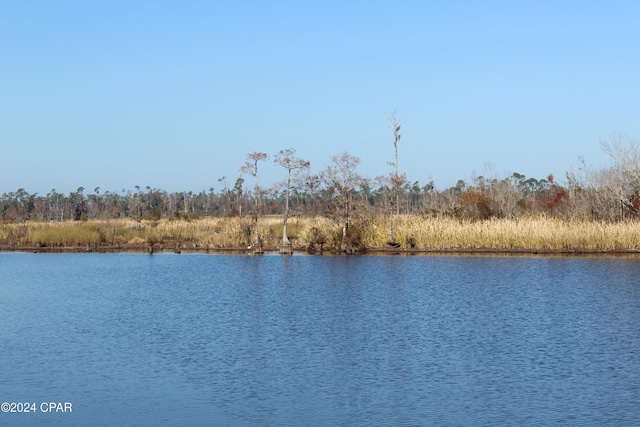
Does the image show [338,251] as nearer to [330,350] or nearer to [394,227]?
[394,227]

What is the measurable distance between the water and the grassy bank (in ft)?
24.0

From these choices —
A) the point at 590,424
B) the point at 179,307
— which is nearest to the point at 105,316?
the point at 179,307

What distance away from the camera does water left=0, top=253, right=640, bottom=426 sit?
38.1 ft

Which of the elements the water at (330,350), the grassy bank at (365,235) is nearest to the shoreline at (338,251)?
the grassy bank at (365,235)

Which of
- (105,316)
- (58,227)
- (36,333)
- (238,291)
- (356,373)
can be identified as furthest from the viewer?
(58,227)

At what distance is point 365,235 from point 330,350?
26216 millimetres

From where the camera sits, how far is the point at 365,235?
42062mm

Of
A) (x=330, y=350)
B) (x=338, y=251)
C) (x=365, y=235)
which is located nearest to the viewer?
(x=330, y=350)

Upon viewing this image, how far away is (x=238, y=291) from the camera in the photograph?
85.9 ft

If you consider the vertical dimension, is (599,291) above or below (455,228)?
below

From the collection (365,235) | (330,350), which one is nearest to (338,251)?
(365,235)

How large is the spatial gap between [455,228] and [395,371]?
87.3 feet

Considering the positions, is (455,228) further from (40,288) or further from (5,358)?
(5,358)

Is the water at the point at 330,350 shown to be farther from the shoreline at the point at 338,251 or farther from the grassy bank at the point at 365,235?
the grassy bank at the point at 365,235
